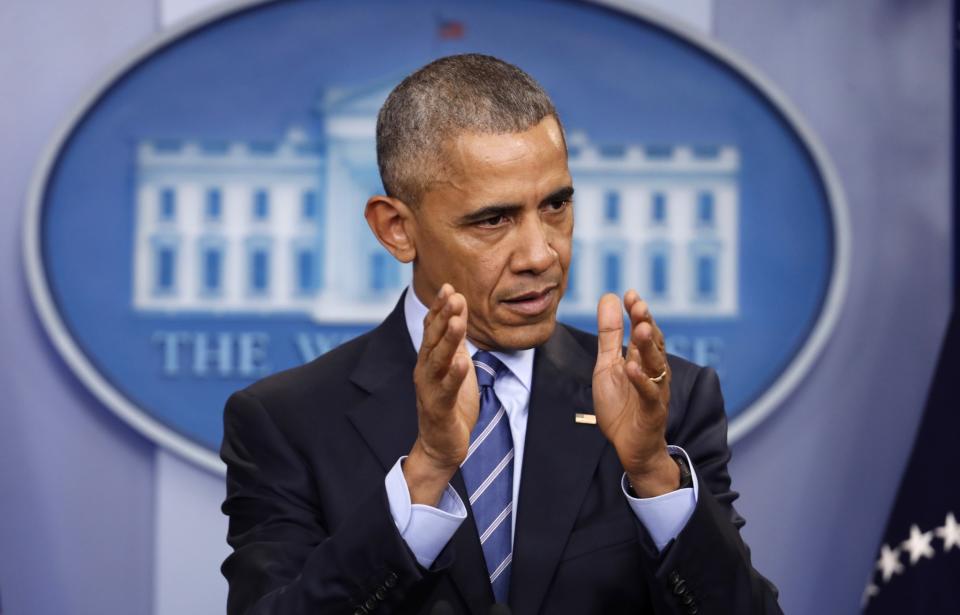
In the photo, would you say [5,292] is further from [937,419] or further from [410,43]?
[937,419]

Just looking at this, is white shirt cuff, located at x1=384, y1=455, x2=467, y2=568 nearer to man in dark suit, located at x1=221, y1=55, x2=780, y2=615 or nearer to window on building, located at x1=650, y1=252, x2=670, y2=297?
man in dark suit, located at x1=221, y1=55, x2=780, y2=615

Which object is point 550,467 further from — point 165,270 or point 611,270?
point 165,270

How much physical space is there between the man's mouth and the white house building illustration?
4.25 ft

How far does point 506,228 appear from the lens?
1.76m

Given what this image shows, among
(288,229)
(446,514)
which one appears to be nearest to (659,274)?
(288,229)

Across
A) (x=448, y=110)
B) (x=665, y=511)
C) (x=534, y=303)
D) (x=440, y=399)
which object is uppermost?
(x=448, y=110)

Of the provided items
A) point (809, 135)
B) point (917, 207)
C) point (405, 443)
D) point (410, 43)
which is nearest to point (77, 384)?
point (410, 43)

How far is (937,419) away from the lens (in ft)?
8.96

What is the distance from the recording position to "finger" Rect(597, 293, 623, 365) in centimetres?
159

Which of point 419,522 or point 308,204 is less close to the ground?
point 308,204

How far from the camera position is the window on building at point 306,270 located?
304cm

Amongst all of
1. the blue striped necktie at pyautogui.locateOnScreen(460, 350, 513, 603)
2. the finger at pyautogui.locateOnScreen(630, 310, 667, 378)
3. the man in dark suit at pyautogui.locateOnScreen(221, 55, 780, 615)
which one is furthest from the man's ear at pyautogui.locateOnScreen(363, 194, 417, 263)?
the finger at pyautogui.locateOnScreen(630, 310, 667, 378)

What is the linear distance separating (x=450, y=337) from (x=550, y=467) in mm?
391

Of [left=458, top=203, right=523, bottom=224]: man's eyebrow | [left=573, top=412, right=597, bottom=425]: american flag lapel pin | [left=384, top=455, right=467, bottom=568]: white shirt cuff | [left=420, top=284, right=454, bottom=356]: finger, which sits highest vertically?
[left=458, top=203, right=523, bottom=224]: man's eyebrow
